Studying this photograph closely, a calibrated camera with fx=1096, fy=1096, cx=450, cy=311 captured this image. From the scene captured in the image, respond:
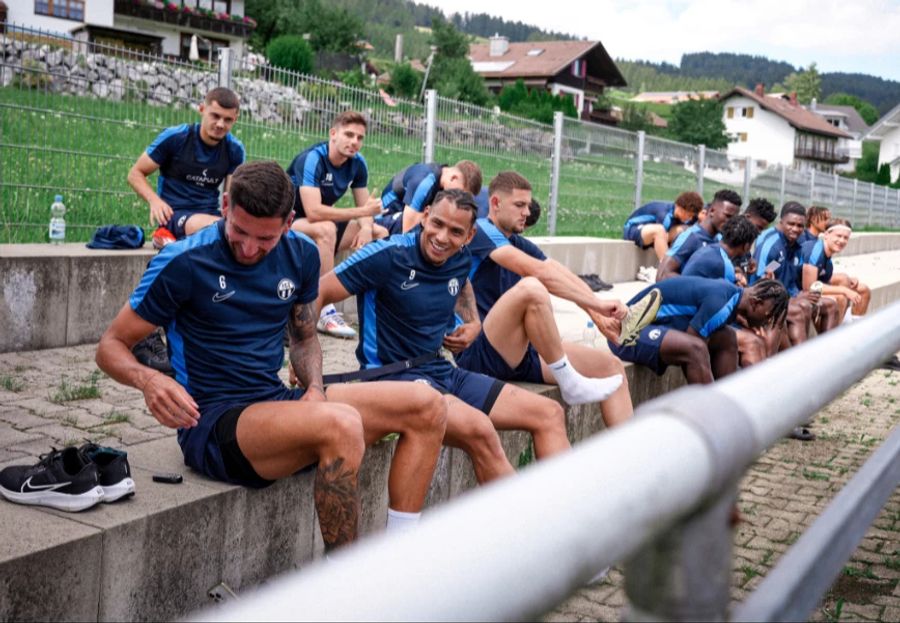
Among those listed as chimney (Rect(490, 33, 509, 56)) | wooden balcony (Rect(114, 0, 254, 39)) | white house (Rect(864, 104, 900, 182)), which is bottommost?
white house (Rect(864, 104, 900, 182))

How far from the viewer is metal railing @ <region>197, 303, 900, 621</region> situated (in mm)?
710

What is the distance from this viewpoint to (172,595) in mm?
3736

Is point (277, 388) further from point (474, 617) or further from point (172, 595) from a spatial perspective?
point (474, 617)

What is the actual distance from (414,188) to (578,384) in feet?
11.1

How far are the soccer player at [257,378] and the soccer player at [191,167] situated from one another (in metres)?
3.35

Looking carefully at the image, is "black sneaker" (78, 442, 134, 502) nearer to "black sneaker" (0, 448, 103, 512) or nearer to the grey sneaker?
"black sneaker" (0, 448, 103, 512)

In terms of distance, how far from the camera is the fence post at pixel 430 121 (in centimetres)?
1129

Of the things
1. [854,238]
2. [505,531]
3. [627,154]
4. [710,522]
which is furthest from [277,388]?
[854,238]

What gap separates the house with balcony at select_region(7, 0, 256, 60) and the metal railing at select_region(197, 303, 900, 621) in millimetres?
49872

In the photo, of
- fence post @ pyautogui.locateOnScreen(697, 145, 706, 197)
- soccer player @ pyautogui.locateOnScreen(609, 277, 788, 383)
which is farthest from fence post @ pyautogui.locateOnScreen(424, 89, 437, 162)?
fence post @ pyautogui.locateOnScreen(697, 145, 706, 197)

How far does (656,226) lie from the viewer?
14.7m

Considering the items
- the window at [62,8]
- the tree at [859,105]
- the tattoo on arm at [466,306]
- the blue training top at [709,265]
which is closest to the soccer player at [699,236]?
the blue training top at [709,265]

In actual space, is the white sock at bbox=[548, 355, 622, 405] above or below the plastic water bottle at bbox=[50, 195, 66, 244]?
below

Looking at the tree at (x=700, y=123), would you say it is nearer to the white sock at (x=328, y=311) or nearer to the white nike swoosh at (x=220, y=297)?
the white sock at (x=328, y=311)
